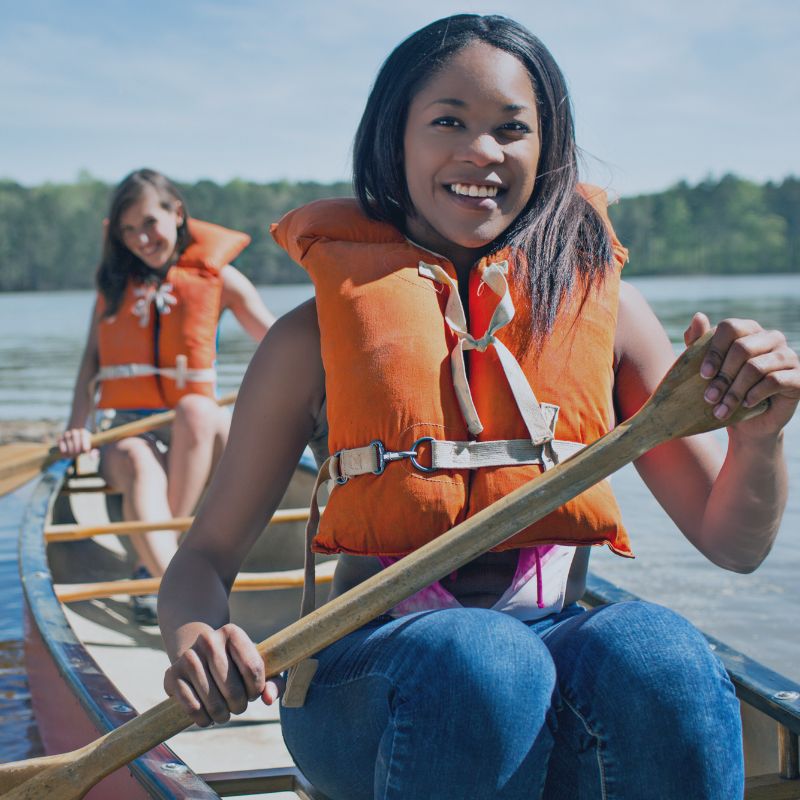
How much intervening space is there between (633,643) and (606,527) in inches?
10.2

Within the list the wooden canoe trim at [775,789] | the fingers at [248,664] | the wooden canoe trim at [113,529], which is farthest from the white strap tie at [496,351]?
the wooden canoe trim at [113,529]

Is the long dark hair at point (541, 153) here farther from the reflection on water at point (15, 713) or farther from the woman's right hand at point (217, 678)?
the reflection on water at point (15, 713)

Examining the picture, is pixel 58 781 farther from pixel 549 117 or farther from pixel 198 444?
pixel 198 444

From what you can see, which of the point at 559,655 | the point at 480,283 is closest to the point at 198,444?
the point at 480,283

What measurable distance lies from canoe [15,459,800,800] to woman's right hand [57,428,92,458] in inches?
3.5

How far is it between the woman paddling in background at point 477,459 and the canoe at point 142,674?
0.38 m

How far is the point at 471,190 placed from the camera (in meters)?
1.48

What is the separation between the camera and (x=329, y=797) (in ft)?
4.55

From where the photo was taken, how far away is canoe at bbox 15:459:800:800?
172cm

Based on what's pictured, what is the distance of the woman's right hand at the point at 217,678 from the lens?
119 centimetres

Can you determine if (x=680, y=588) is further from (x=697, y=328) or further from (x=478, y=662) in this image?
(x=478, y=662)

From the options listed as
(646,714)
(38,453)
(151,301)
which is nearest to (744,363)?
(646,714)

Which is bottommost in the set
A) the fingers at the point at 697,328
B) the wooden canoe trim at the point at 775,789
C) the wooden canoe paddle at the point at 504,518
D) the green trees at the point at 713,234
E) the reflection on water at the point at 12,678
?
the reflection on water at the point at 12,678

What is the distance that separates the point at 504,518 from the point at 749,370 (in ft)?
1.00
